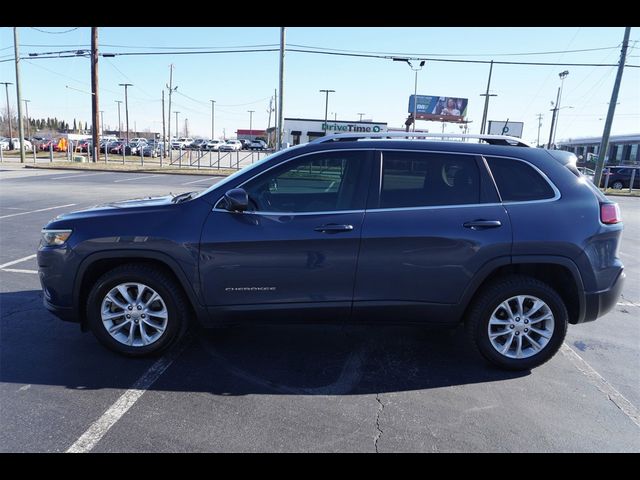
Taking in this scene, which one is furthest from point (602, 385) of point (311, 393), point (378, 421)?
point (311, 393)

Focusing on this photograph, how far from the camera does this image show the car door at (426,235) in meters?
3.48

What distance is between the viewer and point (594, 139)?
6200 cm

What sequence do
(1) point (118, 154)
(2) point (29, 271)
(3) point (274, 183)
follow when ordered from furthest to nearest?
(1) point (118, 154), (2) point (29, 271), (3) point (274, 183)

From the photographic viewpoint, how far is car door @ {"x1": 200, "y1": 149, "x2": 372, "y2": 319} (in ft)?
11.4

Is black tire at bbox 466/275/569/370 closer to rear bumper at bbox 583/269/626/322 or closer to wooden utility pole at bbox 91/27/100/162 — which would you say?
rear bumper at bbox 583/269/626/322

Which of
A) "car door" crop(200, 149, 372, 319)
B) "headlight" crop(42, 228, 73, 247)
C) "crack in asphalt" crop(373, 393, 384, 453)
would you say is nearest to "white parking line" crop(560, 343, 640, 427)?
"crack in asphalt" crop(373, 393, 384, 453)

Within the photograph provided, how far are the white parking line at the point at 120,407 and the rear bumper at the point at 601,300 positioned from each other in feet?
11.1

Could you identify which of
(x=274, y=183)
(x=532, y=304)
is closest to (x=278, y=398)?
(x=274, y=183)

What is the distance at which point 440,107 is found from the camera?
59.4 meters

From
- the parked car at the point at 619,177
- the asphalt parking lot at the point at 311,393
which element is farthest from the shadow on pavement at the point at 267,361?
the parked car at the point at 619,177

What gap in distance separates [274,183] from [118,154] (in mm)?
47471

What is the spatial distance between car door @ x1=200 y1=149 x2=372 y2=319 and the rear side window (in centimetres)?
104

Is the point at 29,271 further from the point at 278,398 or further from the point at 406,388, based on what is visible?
the point at 406,388

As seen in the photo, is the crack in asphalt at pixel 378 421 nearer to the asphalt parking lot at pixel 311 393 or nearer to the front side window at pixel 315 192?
the asphalt parking lot at pixel 311 393
